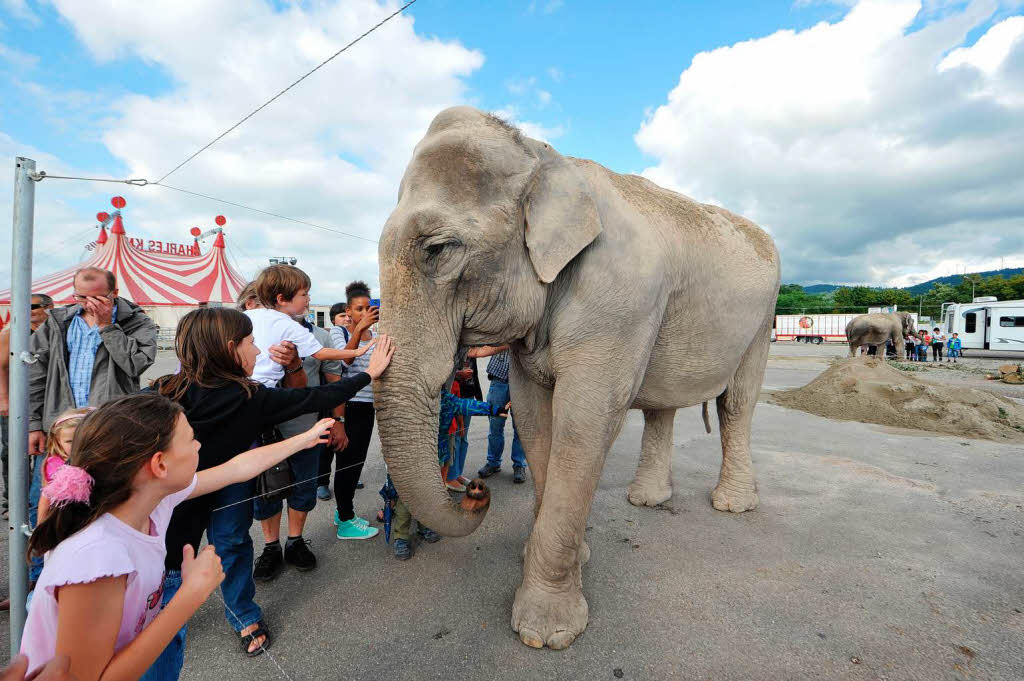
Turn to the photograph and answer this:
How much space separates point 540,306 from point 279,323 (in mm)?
1445

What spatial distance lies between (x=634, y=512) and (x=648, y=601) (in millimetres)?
1193

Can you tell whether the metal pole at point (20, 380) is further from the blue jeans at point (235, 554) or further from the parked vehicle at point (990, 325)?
the parked vehicle at point (990, 325)

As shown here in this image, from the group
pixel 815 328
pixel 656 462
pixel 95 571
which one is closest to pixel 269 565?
pixel 95 571

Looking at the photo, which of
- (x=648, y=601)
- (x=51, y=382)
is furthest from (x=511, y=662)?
(x=51, y=382)

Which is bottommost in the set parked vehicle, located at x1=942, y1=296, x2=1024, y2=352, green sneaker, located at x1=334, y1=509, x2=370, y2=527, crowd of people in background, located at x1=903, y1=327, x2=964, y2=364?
green sneaker, located at x1=334, y1=509, x2=370, y2=527

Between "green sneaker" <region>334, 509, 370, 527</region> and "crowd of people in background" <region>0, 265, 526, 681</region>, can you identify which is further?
"green sneaker" <region>334, 509, 370, 527</region>

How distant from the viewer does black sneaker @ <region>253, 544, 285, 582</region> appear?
2.74 m

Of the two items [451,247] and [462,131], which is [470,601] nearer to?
[451,247]

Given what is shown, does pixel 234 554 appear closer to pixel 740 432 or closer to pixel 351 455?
pixel 351 455

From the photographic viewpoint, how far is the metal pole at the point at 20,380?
168cm

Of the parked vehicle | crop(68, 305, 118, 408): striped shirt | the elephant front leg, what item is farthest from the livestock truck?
crop(68, 305, 118, 408): striped shirt

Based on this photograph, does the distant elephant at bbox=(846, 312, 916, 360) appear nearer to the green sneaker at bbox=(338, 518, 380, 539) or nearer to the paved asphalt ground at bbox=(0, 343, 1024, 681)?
the paved asphalt ground at bbox=(0, 343, 1024, 681)

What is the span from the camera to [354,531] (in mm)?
3307

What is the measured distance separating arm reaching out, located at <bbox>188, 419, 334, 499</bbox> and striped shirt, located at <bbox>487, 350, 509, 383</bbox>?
8.97ft
